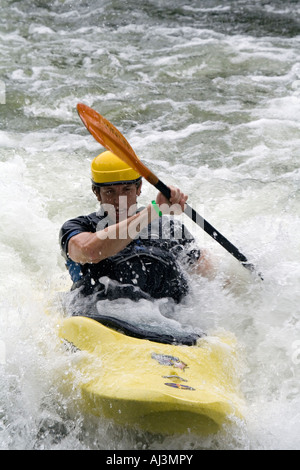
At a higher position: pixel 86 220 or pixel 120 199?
pixel 120 199

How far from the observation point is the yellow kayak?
7.97 ft

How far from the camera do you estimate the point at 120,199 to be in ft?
10.5

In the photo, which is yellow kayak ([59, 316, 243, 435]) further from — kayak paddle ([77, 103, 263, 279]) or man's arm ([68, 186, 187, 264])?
kayak paddle ([77, 103, 263, 279])

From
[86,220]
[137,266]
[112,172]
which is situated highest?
[112,172]

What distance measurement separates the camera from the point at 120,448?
105 inches

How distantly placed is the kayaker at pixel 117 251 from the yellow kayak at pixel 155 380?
289mm

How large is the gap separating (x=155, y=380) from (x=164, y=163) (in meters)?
3.66

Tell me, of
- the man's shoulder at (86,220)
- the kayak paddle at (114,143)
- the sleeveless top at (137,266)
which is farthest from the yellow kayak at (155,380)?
the kayak paddle at (114,143)

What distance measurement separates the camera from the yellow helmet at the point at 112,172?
10.5ft
